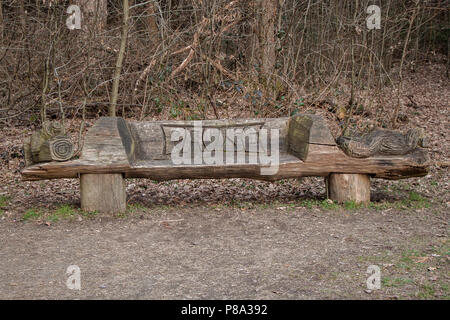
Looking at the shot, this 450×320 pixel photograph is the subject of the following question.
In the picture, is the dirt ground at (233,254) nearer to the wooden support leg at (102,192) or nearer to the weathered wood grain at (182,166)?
the wooden support leg at (102,192)

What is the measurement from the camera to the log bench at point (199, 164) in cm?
550

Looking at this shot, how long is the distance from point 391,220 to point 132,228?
2.95 metres

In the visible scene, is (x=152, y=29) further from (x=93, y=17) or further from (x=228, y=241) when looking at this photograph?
(x=228, y=241)

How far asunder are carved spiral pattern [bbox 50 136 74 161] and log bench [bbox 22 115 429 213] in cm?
7

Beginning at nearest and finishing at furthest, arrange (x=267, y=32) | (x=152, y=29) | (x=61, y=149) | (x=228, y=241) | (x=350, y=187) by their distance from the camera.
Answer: (x=228, y=241) < (x=61, y=149) < (x=350, y=187) < (x=267, y=32) < (x=152, y=29)

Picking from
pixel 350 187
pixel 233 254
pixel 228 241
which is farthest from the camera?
pixel 350 187

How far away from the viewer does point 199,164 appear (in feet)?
18.6

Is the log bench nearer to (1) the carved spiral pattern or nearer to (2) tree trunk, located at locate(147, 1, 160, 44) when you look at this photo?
(1) the carved spiral pattern

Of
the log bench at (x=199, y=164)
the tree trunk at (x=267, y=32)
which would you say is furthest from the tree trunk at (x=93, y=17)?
the log bench at (x=199, y=164)

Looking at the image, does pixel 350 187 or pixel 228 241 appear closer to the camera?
pixel 228 241

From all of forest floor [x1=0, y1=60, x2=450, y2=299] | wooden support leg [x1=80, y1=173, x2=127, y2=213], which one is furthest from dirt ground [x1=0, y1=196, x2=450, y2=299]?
wooden support leg [x1=80, y1=173, x2=127, y2=213]

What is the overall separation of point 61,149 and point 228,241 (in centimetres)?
220

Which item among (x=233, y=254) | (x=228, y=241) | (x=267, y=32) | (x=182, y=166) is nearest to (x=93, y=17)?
(x=267, y=32)

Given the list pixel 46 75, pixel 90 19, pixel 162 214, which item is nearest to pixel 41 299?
pixel 162 214
